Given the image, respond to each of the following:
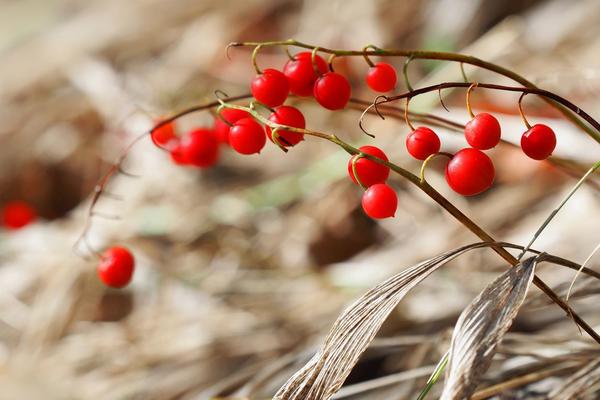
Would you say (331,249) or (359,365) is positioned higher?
(331,249)

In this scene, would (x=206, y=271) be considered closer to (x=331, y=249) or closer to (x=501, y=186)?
(x=331, y=249)

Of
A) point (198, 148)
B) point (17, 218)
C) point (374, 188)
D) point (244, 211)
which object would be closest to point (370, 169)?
point (374, 188)

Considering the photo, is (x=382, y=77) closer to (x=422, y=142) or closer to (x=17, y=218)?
(x=422, y=142)

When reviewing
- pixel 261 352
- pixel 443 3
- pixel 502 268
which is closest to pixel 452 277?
pixel 502 268

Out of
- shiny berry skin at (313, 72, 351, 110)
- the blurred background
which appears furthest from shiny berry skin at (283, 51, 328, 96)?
the blurred background

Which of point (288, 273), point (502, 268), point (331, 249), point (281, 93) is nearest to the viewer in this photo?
point (281, 93)

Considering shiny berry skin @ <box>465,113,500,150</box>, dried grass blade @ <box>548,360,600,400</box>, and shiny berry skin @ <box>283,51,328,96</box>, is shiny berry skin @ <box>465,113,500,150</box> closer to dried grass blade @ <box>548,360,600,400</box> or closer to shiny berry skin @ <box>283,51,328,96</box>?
shiny berry skin @ <box>283,51,328,96</box>
